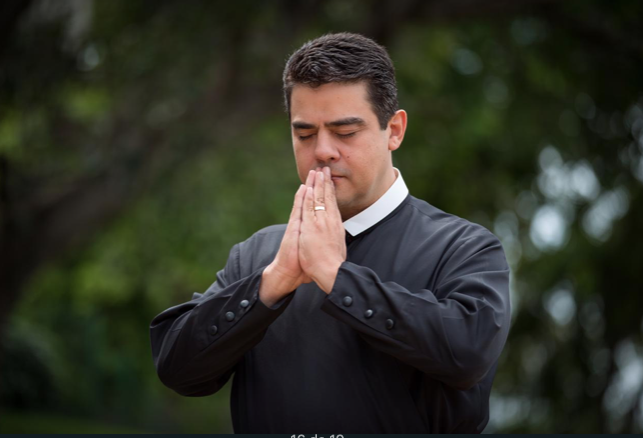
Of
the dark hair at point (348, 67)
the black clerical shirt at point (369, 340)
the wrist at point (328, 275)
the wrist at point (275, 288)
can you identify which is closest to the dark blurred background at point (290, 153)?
the dark hair at point (348, 67)

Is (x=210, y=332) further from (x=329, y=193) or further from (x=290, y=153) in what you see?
(x=290, y=153)

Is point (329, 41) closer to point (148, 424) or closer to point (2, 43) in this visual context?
point (2, 43)

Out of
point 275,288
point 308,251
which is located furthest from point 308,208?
point 275,288

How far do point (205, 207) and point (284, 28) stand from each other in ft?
14.2

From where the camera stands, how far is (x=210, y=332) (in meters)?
2.37

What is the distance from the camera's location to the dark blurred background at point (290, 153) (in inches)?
298

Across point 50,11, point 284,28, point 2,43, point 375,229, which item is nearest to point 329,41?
point 375,229

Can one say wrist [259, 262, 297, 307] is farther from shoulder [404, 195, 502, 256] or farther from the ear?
the ear

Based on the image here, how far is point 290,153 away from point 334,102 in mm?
11297

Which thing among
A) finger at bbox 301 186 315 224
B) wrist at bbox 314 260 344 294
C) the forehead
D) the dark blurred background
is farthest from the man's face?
the dark blurred background

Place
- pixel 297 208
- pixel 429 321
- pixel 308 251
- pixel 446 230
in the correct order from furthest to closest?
pixel 446 230 → pixel 297 208 → pixel 308 251 → pixel 429 321

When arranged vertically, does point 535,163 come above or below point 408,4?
below

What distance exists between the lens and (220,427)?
63.5 feet

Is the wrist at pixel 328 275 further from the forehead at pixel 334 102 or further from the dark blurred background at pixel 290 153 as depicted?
the dark blurred background at pixel 290 153
